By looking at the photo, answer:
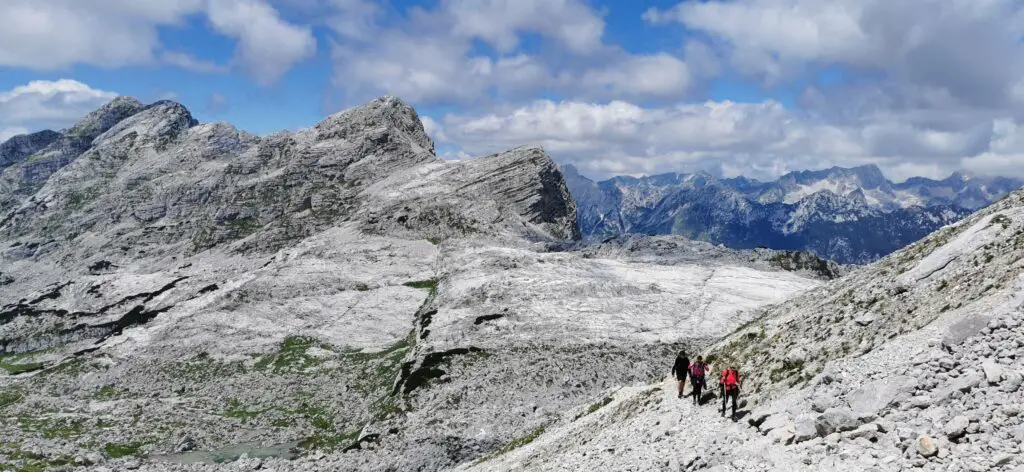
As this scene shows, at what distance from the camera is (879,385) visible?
2753 centimetres

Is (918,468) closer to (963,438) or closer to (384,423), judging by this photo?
(963,438)

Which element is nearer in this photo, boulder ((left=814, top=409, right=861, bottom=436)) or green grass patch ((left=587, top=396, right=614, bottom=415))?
boulder ((left=814, top=409, right=861, bottom=436))

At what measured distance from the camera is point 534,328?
379 feet

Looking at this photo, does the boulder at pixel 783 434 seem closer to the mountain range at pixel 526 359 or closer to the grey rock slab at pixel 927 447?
the mountain range at pixel 526 359

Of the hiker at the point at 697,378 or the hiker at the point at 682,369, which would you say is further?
the hiker at the point at 682,369

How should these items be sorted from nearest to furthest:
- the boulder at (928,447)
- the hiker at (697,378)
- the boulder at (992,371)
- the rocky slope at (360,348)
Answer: the boulder at (928,447), the boulder at (992,371), the hiker at (697,378), the rocky slope at (360,348)

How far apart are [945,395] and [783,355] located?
488 inches

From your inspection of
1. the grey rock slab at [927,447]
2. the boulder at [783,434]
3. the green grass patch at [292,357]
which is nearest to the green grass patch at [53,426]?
the green grass patch at [292,357]

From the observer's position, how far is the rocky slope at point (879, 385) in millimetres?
23828

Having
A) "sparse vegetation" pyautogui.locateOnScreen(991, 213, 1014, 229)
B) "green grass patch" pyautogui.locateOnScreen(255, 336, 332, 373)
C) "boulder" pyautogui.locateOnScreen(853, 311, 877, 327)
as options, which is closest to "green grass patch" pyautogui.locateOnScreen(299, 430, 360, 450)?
"green grass patch" pyautogui.locateOnScreen(255, 336, 332, 373)

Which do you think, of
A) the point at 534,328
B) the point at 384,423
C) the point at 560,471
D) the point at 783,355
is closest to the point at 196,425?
the point at 384,423

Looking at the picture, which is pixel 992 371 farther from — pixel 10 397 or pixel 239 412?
pixel 10 397

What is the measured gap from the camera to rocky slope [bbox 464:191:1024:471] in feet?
78.2

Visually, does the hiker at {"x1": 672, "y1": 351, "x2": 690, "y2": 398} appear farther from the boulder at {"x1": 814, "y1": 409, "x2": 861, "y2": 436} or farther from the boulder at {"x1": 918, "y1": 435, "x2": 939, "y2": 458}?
the boulder at {"x1": 918, "y1": 435, "x2": 939, "y2": 458}
